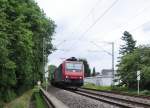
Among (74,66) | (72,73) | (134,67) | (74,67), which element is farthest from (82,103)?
(134,67)

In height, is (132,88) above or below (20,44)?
below

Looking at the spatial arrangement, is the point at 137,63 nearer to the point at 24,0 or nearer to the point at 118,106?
the point at 24,0

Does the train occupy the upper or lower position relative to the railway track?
upper

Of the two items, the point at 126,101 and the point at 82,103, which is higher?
the point at 126,101

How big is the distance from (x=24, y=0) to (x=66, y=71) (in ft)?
38.3

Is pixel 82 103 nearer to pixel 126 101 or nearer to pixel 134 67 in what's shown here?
pixel 126 101

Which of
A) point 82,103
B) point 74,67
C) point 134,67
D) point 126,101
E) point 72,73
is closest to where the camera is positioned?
point 82,103

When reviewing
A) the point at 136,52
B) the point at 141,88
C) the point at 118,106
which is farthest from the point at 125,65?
the point at 118,106

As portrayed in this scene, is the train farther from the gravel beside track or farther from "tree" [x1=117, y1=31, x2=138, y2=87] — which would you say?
the gravel beside track

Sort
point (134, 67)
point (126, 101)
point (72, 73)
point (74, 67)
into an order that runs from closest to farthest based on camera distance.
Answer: point (126, 101) < point (72, 73) < point (74, 67) < point (134, 67)

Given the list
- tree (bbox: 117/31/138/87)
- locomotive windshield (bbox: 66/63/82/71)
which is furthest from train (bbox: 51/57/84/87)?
tree (bbox: 117/31/138/87)

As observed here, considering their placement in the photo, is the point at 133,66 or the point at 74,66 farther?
the point at 133,66

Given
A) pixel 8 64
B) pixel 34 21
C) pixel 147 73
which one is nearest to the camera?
pixel 8 64

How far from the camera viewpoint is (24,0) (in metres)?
56.7
